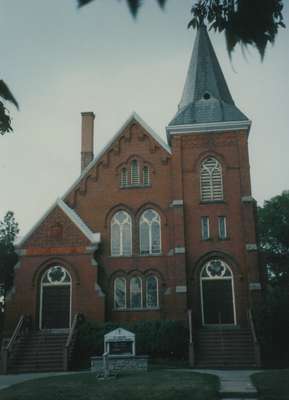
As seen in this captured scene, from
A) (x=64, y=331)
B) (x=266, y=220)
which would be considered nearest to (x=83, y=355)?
(x=64, y=331)

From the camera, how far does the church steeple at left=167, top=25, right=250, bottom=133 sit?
28984 millimetres

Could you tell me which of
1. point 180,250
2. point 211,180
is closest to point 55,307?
point 180,250

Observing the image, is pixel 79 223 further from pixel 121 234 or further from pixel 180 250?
pixel 180 250

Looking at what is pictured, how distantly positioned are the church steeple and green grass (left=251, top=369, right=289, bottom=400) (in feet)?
51.2

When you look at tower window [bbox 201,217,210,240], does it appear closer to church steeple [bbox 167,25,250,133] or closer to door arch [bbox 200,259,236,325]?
door arch [bbox 200,259,236,325]

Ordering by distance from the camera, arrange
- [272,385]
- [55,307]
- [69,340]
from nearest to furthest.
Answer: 1. [272,385]
2. [69,340]
3. [55,307]

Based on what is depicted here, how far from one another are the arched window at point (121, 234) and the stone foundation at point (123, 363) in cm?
848

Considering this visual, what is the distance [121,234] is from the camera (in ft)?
93.2

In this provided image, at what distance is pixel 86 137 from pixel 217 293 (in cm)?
1403

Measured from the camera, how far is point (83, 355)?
23703 mm

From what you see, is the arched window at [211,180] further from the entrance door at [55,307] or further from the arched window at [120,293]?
the entrance door at [55,307]

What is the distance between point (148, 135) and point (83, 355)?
13170 mm

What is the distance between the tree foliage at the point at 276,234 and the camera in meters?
47.9

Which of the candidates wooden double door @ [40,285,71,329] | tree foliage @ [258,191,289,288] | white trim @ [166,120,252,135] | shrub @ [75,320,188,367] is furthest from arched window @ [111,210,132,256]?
tree foliage @ [258,191,289,288]
